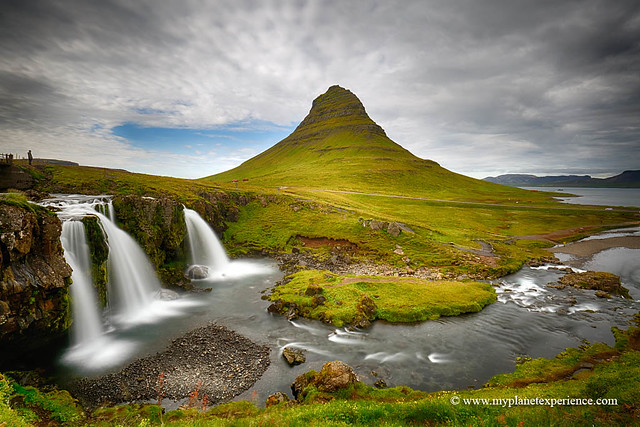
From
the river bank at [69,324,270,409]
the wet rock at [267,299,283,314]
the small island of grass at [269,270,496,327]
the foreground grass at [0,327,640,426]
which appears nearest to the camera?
the foreground grass at [0,327,640,426]

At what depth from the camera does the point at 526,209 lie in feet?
403

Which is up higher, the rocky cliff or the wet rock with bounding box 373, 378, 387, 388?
the rocky cliff

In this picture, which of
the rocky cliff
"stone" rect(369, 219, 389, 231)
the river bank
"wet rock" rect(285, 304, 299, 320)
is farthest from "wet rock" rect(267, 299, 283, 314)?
"stone" rect(369, 219, 389, 231)

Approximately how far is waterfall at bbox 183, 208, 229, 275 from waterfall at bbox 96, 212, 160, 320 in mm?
10198

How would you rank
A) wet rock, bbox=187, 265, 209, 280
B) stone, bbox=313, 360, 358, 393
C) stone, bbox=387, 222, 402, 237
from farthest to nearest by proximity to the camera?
1. stone, bbox=387, 222, 402, 237
2. wet rock, bbox=187, 265, 209, 280
3. stone, bbox=313, 360, 358, 393

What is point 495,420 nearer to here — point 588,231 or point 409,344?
point 409,344

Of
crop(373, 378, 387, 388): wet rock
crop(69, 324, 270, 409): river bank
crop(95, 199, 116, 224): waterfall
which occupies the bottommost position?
crop(373, 378, 387, 388): wet rock

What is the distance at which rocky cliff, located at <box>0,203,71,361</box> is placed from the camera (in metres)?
20.1

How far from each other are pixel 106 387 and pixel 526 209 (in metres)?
151

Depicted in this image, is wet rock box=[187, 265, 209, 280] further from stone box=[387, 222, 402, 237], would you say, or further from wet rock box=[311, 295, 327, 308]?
stone box=[387, 222, 402, 237]

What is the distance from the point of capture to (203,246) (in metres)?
51.1

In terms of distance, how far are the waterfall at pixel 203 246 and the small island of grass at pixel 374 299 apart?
1763 cm

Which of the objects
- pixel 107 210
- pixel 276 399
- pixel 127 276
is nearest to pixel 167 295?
pixel 127 276

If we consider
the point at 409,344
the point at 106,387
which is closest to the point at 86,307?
the point at 106,387
